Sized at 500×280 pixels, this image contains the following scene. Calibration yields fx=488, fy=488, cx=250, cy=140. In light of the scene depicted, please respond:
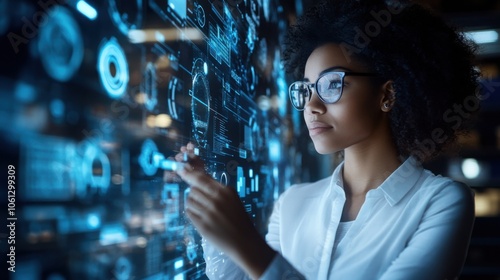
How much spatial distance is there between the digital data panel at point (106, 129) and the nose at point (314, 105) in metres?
0.19

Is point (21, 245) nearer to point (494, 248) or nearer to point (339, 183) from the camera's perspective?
point (339, 183)

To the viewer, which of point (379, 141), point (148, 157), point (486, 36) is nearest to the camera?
point (148, 157)

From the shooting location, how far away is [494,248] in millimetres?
4039

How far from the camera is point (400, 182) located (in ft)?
3.81

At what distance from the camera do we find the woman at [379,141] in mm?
1039

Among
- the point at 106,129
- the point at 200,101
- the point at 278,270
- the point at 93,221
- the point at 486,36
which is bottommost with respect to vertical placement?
the point at 278,270

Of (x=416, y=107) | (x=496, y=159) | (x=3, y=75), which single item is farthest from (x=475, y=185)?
(x=3, y=75)

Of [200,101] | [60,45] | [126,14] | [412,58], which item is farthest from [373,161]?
[60,45]

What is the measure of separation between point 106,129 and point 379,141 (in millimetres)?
790

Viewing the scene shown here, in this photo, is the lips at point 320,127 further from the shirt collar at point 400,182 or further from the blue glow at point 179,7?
the blue glow at point 179,7

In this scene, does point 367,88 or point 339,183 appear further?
point 339,183

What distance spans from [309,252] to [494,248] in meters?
3.46

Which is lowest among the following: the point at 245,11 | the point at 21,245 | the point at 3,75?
the point at 21,245

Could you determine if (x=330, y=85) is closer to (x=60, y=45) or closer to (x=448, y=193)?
(x=448, y=193)
